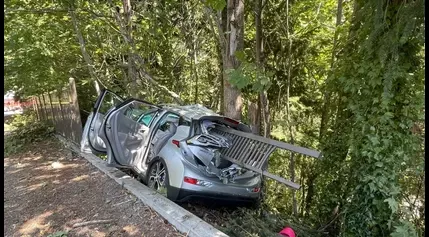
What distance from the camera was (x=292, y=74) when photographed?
8.25 m

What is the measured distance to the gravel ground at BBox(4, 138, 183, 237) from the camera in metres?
4.04

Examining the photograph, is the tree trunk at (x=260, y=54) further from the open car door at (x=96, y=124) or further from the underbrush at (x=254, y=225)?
the open car door at (x=96, y=124)

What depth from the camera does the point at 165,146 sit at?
5.11 meters

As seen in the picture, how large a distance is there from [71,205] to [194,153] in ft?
6.81

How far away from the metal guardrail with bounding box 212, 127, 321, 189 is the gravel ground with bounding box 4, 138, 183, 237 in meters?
1.40

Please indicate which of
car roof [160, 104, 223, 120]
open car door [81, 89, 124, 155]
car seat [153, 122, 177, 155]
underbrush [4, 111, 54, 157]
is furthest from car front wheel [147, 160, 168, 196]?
underbrush [4, 111, 54, 157]

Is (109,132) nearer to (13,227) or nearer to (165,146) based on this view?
(165,146)

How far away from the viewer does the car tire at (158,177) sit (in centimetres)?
490

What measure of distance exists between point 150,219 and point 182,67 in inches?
297

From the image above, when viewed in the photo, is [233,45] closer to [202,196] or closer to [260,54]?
[260,54]

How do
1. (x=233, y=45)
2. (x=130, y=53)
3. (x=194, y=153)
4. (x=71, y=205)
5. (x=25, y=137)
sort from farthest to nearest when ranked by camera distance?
(x=25, y=137) → (x=130, y=53) → (x=233, y=45) → (x=71, y=205) → (x=194, y=153)

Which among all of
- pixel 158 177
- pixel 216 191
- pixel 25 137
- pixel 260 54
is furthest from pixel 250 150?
pixel 25 137

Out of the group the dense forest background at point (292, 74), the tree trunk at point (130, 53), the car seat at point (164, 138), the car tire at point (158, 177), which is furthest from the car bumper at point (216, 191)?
the tree trunk at point (130, 53)

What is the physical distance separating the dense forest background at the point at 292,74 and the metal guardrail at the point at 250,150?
2.61 feet
